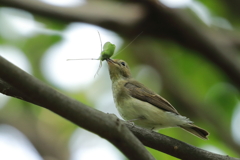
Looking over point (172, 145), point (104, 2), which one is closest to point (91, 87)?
point (104, 2)

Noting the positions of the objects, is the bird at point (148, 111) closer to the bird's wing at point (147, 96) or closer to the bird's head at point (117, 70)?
the bird's wing at point (147, 96)

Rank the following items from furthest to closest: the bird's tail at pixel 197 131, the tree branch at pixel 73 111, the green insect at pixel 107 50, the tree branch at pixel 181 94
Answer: the tree branch at pixel 181 94, the green insect at pixel 107 50, the bird's tail at pixel 197 131, the tree branch at pixel 73 111

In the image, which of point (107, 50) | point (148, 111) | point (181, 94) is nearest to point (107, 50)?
point (107, 50)

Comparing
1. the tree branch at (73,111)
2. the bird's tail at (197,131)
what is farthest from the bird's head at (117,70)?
the tree branch at (73,111)

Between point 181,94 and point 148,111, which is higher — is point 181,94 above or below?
above

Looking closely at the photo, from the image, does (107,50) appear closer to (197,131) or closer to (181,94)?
(197,131)

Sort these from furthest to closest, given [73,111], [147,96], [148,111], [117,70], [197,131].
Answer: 1. [117,70]
2. [147,96]
3. [148,111]
4. [197,131]
5. [73,111]

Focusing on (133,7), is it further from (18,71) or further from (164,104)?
(18,71)
